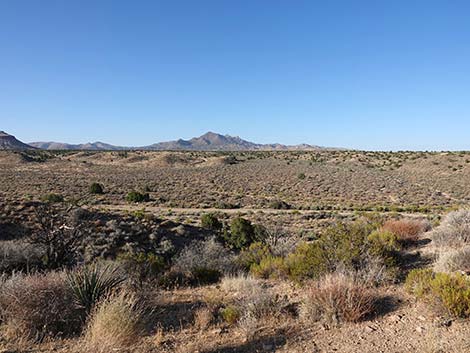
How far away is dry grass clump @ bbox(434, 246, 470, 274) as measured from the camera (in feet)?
21.3

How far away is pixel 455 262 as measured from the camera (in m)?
6.65

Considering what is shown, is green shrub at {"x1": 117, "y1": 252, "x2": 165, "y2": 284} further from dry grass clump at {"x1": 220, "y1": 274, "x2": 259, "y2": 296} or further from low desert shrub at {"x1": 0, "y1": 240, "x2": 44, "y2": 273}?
low desert shrub at {"x1": 0, "y1": 240, "x2": 44, "y2": 273}

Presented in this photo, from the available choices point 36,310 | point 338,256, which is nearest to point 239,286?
point 338,256

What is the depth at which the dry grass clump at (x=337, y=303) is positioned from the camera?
5.30 meters

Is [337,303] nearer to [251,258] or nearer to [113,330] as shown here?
[113,330]

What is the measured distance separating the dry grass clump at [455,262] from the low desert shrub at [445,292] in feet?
1.86

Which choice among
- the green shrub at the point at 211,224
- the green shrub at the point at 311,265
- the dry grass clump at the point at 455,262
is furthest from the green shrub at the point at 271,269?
the green shrub at the point at 211,224

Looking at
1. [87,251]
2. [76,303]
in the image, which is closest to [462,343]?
[76,303]

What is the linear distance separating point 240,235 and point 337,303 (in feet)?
43.8

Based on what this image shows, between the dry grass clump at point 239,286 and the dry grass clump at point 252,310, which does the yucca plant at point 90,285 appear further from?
the dry grass clump at point 239,286

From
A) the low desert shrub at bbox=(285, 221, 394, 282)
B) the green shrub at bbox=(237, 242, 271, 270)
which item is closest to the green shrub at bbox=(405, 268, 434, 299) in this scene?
the low desert shrub at bbox=(285, 221, 394, 282)

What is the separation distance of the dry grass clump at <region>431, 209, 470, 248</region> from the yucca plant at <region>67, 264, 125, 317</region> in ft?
24.8

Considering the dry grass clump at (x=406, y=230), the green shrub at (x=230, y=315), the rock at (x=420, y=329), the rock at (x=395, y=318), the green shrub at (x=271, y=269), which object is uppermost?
the dry grass clump at (x=406, y=230)

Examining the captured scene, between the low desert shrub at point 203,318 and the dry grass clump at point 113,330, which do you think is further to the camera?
the low desert shrub at point 203,318
